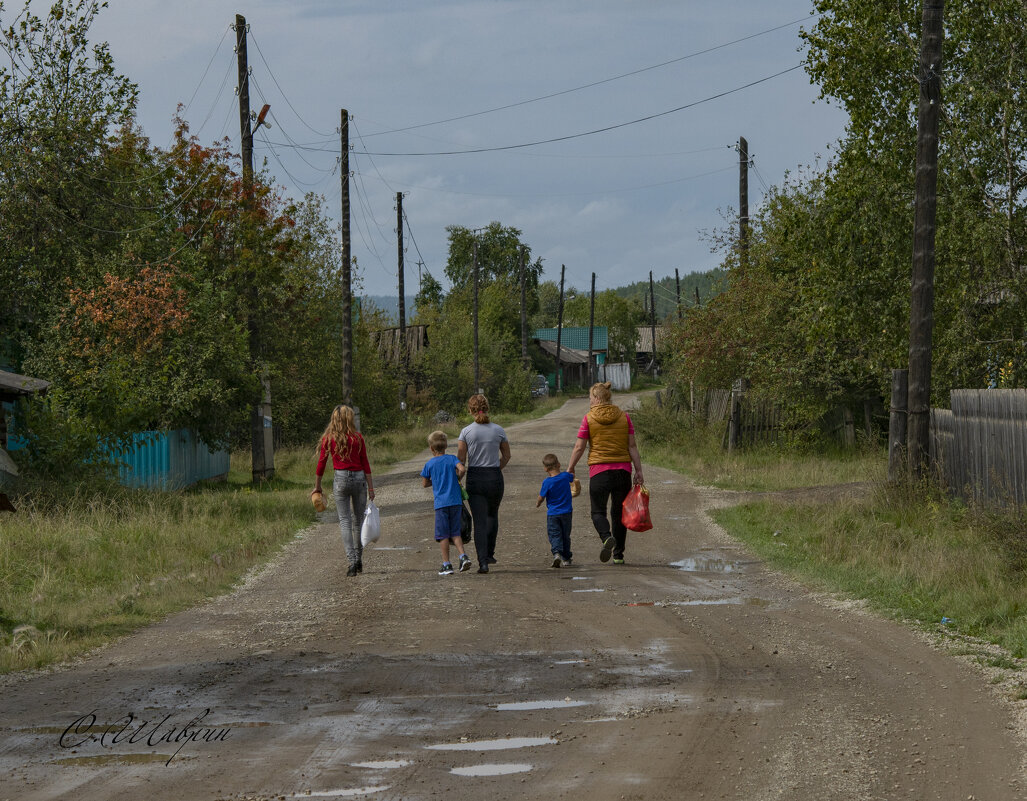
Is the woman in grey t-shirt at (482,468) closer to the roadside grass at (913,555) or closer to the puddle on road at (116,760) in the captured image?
the roadside grass at (913,555)

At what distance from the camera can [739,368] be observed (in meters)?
28.1

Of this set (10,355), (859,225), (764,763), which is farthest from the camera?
(10,355)

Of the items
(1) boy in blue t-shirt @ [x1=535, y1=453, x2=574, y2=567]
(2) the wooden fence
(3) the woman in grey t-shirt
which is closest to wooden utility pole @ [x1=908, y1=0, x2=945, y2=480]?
(2) the wooden fence

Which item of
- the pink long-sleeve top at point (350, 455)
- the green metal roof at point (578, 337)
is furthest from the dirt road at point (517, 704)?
the green metal roof at point (578, 337)

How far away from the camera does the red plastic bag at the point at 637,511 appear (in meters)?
11.0

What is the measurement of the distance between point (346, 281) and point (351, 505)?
16704 millimetres

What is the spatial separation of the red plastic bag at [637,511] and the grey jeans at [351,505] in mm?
2803

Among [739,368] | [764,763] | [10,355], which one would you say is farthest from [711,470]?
[764,763]

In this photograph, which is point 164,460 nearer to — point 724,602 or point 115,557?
point 115,557

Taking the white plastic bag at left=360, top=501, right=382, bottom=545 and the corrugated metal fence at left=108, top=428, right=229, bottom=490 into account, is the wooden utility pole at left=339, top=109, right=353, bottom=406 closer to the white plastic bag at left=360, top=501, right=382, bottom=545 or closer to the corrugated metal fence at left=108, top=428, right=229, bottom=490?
the corrugated metal fence at left=108, top=428, right=229, bottom=490

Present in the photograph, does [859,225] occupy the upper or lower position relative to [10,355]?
upper

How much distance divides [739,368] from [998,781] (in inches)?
942

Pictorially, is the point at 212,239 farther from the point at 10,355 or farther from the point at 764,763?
the point at 764,763

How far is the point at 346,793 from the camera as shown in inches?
178
